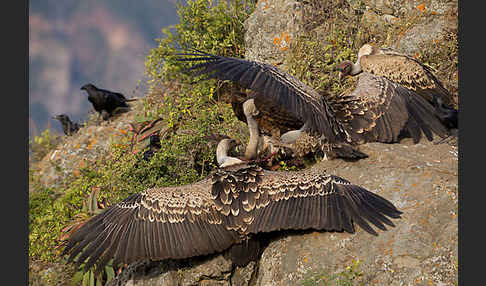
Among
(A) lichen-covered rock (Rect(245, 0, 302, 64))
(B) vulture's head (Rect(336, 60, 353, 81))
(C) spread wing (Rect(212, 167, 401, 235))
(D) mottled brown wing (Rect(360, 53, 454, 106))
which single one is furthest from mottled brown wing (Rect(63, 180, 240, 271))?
(A) lichen-covered rock (Rect(245, 0, 302, 64))

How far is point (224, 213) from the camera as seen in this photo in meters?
3.85

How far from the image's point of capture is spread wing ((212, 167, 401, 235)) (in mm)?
3590

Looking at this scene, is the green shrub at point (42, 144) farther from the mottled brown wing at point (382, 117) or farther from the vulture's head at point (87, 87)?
the mottled brown wing at point (382, 117)

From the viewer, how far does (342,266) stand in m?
3.39

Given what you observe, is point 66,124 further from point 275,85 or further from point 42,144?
point 275,85

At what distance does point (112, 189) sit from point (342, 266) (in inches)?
151

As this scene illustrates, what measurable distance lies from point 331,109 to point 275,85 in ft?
3.41

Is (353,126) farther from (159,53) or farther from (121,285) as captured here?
(159,53)

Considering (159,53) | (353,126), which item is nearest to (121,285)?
A: (353,126)

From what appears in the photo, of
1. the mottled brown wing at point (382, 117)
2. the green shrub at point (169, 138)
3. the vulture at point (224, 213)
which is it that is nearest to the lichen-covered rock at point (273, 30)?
the green shrub at point (169, 138)

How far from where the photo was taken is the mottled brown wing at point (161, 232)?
381 centimetres

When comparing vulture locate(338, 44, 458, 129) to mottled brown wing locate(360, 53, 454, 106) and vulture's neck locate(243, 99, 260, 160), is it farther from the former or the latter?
vulture's neck locate(243, 99, 260, 160)

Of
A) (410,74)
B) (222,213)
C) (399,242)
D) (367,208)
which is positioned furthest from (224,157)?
(410,74)

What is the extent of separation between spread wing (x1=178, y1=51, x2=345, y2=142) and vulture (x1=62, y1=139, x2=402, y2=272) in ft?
2.45
